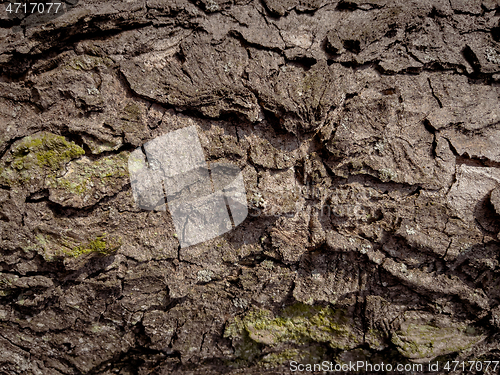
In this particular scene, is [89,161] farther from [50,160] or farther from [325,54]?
[325,54]

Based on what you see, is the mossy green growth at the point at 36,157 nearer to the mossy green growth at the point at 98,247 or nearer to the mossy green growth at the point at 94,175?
the mossy green growth at the point at 94,175

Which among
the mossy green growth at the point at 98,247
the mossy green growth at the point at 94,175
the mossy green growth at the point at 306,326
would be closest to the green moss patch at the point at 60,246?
the mossy green growth at the point at 98,247

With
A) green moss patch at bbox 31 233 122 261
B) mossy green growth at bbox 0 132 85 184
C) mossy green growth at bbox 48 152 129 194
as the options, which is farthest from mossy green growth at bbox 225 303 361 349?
mossy green growth at bbox 0 132 85 184

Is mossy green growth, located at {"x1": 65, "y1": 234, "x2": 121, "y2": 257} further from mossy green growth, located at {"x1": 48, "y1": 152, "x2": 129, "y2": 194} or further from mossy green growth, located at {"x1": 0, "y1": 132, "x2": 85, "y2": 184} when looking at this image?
mossy green growth, located at {"x1": 0, "y1": 132, "x2": 85, "y2": 184}

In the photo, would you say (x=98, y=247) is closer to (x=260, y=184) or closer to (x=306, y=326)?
(x=260, y=184)

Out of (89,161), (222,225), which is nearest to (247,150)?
(222,225)

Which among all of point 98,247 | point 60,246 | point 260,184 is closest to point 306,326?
point 260,184
